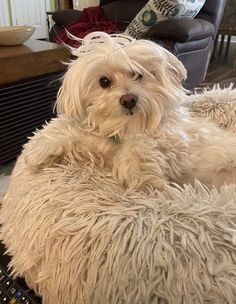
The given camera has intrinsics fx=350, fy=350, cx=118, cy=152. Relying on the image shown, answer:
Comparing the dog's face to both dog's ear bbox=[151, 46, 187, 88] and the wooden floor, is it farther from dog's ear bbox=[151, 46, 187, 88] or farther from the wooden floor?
the wooden floor

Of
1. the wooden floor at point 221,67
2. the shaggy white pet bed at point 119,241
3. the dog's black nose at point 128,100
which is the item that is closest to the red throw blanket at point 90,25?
the wooden floor at point 221,67

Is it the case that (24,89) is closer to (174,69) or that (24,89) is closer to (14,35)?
(14,35)

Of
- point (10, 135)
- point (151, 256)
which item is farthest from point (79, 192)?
point (10, 135)

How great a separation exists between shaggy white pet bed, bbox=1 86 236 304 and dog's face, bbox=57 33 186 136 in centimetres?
17

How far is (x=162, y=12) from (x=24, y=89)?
0.97 metres

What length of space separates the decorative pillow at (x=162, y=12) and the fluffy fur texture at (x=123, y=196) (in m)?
1.08

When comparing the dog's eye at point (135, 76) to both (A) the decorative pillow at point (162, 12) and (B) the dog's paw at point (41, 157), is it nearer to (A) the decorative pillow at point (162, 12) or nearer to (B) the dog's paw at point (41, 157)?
(B) the dog's paw at point (41, 157)

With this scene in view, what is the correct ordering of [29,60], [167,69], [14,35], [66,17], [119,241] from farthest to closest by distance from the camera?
1. [66,17]
2. [14,35]
3. [29,60]
4. [167,69]
5. [119,241]

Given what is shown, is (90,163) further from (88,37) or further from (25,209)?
(88,37)

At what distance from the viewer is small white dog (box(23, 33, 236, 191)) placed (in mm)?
889

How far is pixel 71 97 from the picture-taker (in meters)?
0.90

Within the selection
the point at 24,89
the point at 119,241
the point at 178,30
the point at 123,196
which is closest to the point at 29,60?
the point at 24,89

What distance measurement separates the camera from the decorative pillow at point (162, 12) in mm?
1983

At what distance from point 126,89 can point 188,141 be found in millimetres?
298
